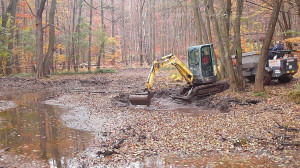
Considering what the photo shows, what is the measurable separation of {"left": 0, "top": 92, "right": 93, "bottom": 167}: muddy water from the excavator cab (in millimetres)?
7052

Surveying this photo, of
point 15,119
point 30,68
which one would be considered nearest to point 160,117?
point 15,119

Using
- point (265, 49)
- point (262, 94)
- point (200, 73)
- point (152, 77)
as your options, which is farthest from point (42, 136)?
point (265, 49)

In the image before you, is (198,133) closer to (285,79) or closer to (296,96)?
(296,96)

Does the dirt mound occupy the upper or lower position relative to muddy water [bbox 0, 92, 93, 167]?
upper

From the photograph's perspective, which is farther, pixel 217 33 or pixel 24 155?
pixel 217 33

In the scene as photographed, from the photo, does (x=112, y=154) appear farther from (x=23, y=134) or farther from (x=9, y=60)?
(x=9, y=60)

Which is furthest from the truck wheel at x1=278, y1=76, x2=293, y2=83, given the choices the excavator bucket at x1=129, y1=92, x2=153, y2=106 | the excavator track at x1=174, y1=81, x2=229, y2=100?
the excavator bucket at x1=129, y1=92, x2=153, y2=106

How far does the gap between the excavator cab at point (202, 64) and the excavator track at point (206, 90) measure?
0.35 metres

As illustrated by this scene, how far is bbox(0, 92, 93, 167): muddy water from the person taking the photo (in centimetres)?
669

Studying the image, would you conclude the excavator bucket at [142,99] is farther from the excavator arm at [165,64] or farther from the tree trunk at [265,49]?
the tree trunk at [265,49]

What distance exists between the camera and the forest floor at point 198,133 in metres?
5.92

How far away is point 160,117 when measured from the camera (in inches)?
406

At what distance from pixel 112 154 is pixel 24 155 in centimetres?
212

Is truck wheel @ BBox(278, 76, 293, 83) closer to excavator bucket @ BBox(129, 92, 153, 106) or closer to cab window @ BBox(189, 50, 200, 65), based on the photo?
cab window @ BBox(189, 50, 200, 65)
